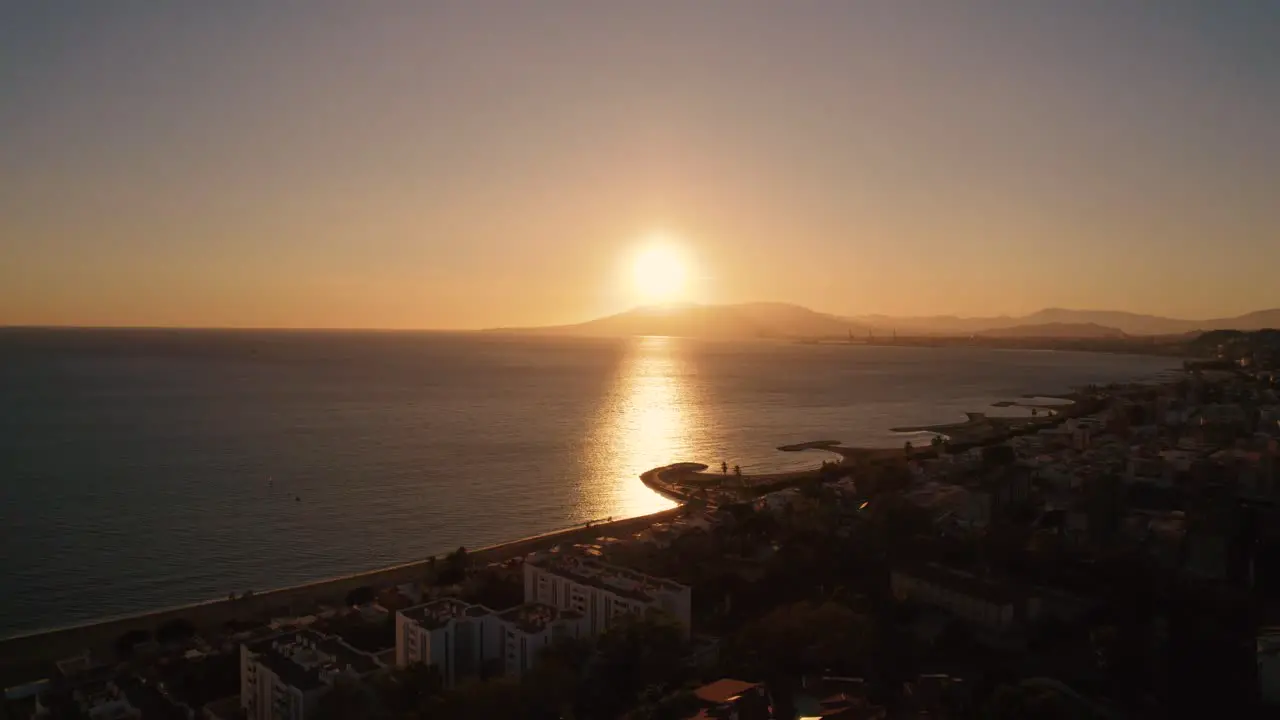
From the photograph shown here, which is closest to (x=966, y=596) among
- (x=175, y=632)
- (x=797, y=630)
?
(x=797, y=630)

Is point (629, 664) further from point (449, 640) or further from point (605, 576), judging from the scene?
point (605, 576)

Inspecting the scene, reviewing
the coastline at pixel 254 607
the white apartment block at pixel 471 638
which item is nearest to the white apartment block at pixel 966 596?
the white apartment block at pixel 471 638

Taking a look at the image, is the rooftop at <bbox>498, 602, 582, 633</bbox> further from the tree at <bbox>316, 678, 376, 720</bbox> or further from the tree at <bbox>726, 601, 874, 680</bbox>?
the tree at <bbox>316, 678, 376, 720</bbox>

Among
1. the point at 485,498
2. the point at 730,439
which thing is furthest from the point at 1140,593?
the point at 730,439

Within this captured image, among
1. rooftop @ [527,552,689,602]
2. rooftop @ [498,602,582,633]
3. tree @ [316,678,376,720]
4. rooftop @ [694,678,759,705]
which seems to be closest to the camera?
rooftop @ [694,678,759,705]

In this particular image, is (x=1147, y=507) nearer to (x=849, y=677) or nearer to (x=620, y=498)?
(x=849, y=677)

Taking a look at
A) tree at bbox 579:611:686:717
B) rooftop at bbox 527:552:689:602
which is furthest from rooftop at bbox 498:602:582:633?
tree at bbox 579:611:686:717

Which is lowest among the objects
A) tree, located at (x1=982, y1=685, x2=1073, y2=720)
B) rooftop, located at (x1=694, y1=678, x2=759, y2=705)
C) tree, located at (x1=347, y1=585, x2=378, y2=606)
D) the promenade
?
the promenade
